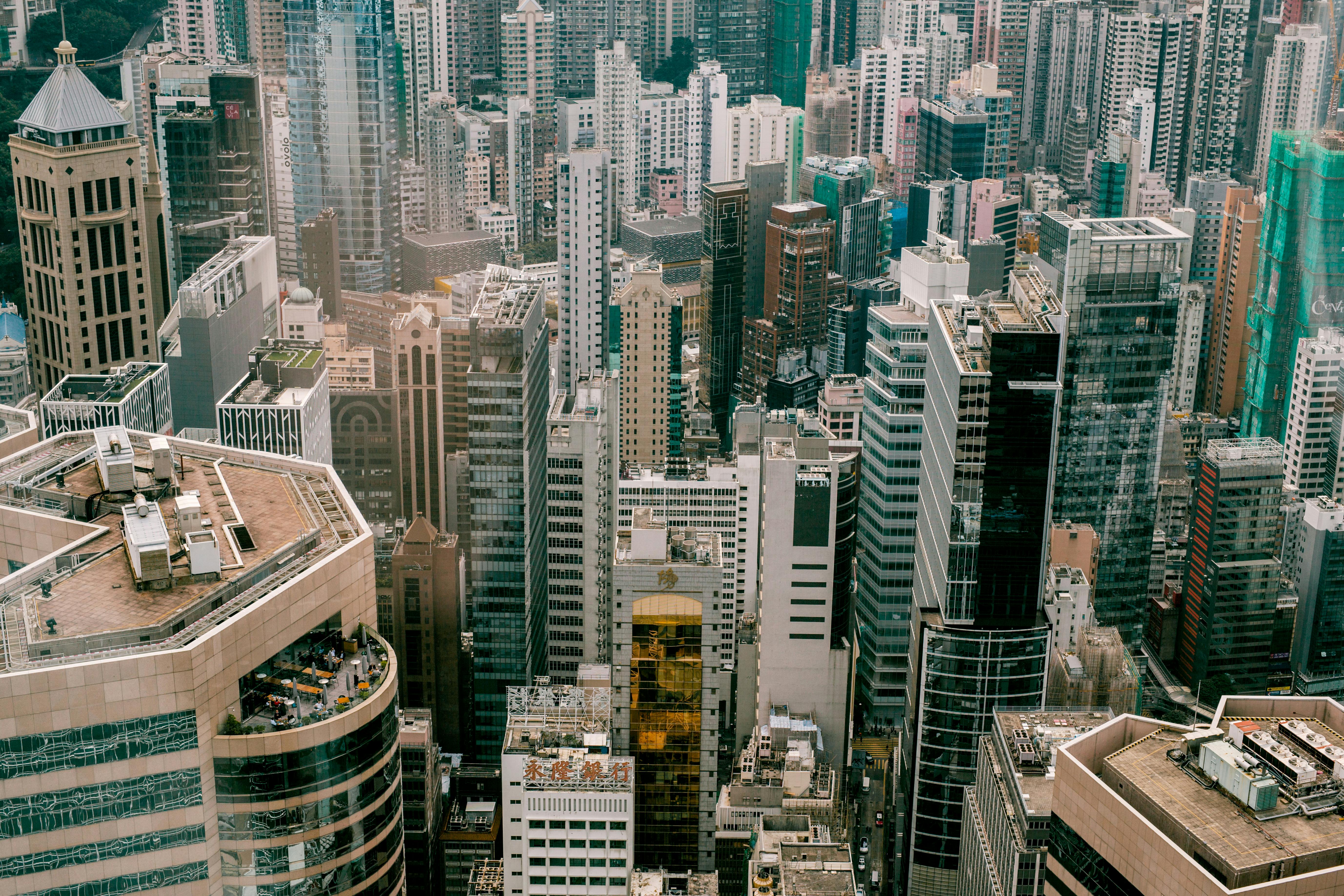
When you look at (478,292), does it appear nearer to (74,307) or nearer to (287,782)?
(74,307)

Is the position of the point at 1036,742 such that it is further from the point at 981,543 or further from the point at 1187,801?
the point at 1187,801

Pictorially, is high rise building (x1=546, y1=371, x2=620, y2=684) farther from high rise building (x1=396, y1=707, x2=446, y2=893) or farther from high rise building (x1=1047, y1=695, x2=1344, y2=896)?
high rise building (x1=1047, y1=695, x2=1344, y2=896)

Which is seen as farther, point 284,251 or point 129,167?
point 284,251

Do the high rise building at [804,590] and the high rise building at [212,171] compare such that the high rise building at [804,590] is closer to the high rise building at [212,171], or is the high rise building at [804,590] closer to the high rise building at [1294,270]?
the high rise building at [212,171]

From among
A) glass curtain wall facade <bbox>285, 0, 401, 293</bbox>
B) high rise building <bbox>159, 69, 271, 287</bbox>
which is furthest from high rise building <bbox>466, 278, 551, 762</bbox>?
glass curtain wall facade <bbox>285, 0, 401, 293</bbox>

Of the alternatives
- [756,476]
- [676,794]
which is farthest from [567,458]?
[676,794]

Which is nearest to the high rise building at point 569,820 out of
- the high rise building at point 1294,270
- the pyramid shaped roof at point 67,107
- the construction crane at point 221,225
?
the pyramid shaped roof at point 67,107
